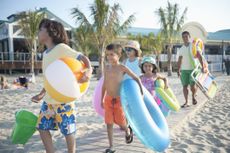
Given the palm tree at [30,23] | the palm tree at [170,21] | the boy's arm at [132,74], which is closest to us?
the boy's arm at [132,74]

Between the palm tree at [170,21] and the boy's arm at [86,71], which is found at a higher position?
the palm tree at [170,21]

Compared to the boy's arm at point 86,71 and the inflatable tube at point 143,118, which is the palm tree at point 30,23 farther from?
the boy's arm at point 86,71

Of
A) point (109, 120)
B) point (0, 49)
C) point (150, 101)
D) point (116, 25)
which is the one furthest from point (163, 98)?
point (0, 49)

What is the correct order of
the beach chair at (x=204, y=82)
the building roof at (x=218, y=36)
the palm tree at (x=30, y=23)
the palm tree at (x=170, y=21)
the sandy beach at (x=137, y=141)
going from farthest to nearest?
the building roof at (x=218, y=36)
the palm tree at (x=170, y=21)
the palm tree at (x=30, y=23)
the beach chair at (x=204, y=82)
the sandy beach at (x=137, y=141)

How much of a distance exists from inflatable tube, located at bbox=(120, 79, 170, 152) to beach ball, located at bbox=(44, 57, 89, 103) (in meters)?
0.64

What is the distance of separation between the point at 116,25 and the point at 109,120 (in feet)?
45.3

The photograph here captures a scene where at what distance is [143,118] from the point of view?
2520 millimetres

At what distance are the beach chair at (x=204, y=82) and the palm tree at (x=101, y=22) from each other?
9.93 metres

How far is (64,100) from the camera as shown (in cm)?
237

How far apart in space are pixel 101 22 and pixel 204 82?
10.5m

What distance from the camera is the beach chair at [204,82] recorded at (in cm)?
600

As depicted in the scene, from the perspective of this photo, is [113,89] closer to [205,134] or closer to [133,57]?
[133,57]

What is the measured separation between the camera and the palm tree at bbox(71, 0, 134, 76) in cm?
1555

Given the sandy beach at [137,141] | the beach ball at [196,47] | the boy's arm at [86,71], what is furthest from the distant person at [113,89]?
the beach ball at [196,47]
